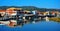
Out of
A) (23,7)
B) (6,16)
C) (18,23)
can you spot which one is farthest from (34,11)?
(6,16)

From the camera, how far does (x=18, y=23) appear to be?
4.54ft

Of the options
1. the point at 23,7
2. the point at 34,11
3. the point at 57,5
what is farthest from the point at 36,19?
the point at 57,5

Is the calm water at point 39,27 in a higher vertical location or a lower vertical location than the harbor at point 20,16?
lower

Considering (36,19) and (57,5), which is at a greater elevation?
(57,5)

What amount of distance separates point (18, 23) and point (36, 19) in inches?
9.4

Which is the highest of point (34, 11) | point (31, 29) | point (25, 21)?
point (34, 11)

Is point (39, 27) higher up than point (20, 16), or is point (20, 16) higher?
point (20, 16)

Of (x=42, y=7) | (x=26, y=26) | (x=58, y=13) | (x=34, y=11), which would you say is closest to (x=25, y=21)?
(x=26, y=26)

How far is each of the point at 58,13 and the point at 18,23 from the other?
21.4 inches

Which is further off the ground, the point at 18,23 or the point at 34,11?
the point at 34,11

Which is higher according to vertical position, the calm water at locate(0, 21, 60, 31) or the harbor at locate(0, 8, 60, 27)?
the harbor at locate(0, 8, 60, 27)

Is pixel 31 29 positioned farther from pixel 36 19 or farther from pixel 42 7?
pixel 42 7

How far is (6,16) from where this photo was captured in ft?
4.55

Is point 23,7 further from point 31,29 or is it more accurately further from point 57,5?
point 57,5
